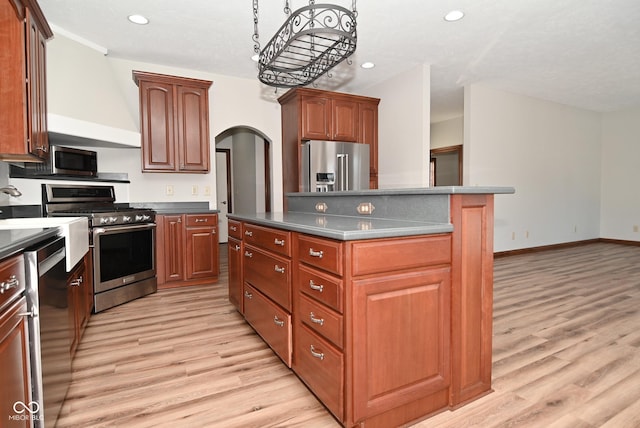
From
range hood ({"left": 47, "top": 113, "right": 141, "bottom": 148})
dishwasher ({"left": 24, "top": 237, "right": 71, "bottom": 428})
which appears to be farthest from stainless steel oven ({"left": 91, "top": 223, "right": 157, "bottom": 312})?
dishwasher ({"left": 24, "top": 237, "right": 71, "bottom": 428})

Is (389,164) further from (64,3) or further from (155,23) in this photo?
(64,3)

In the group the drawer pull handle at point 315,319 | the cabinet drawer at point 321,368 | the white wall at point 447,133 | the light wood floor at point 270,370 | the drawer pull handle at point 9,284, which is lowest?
the light wood floor at point 270,370

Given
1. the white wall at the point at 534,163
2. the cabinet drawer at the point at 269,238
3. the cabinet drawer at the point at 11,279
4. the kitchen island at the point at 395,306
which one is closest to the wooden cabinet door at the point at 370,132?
the white wall at the point at 534,163

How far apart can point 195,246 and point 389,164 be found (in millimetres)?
2881

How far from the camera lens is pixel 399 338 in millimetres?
1506

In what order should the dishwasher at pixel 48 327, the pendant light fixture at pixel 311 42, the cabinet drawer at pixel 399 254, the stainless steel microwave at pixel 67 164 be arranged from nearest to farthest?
the dishwasher at pixel 48 327, the cabinet drawer at pixel 399 254, the pendant light fixture at pixel 311 42, the stainless steel microwave at pixel 67 164

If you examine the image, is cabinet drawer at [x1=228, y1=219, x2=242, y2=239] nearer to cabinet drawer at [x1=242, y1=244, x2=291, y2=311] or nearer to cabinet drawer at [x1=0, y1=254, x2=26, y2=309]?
cabinet drawer at [x1=242, y1=244, x2=291, y2=311]

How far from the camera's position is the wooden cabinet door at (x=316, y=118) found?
4.55 metres

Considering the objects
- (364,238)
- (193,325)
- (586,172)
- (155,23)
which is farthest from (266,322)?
(586,172)

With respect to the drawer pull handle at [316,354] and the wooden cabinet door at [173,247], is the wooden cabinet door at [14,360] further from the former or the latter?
the wooden cabinet door at [173,247]

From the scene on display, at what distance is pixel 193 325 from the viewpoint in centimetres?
280

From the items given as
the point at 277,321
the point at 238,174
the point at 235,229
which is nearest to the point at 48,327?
the point at 277,321

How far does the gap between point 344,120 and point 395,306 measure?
377 cm

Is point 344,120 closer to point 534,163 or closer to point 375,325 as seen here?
point 534,163
